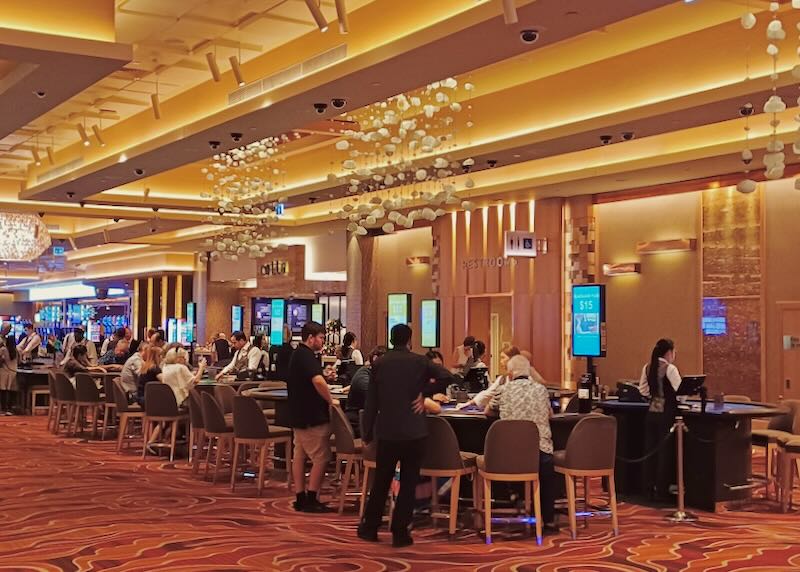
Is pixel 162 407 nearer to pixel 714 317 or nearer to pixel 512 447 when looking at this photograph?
pixel 512 447

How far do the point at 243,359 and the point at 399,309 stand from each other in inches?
187

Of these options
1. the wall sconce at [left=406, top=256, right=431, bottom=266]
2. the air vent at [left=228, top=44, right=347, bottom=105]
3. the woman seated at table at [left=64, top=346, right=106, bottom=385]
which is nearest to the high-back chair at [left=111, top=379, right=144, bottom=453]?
the woman seated at table at [left=64, top=346, right=106, bottom=385]

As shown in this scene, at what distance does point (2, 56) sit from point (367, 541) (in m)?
4.46

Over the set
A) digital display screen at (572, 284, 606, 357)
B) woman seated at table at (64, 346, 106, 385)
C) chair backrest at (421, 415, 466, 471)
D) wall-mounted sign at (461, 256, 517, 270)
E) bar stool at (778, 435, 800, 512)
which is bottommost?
bar stool at (778, 435, 800, 512)

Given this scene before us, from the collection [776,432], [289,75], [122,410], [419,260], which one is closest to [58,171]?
[122,410]

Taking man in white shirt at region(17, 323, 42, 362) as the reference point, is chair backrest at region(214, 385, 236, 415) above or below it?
below

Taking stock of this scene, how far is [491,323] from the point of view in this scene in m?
17.3

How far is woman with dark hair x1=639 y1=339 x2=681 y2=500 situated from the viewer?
8297mm

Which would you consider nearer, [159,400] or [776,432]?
[776,432]

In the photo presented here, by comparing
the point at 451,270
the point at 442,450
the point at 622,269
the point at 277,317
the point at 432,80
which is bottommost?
the point at 442,450

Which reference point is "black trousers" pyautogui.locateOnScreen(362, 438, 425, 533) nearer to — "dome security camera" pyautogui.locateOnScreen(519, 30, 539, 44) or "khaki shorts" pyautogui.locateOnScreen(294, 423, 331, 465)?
"khaki shorts" pyautogui.locateOnScreen(294, 423, 331, 465)

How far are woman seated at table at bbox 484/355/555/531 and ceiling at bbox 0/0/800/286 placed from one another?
2428 mm

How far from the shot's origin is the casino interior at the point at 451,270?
6.96 m

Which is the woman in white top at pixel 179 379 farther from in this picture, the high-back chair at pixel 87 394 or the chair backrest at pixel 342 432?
the chair backrest at pixel 342 432
